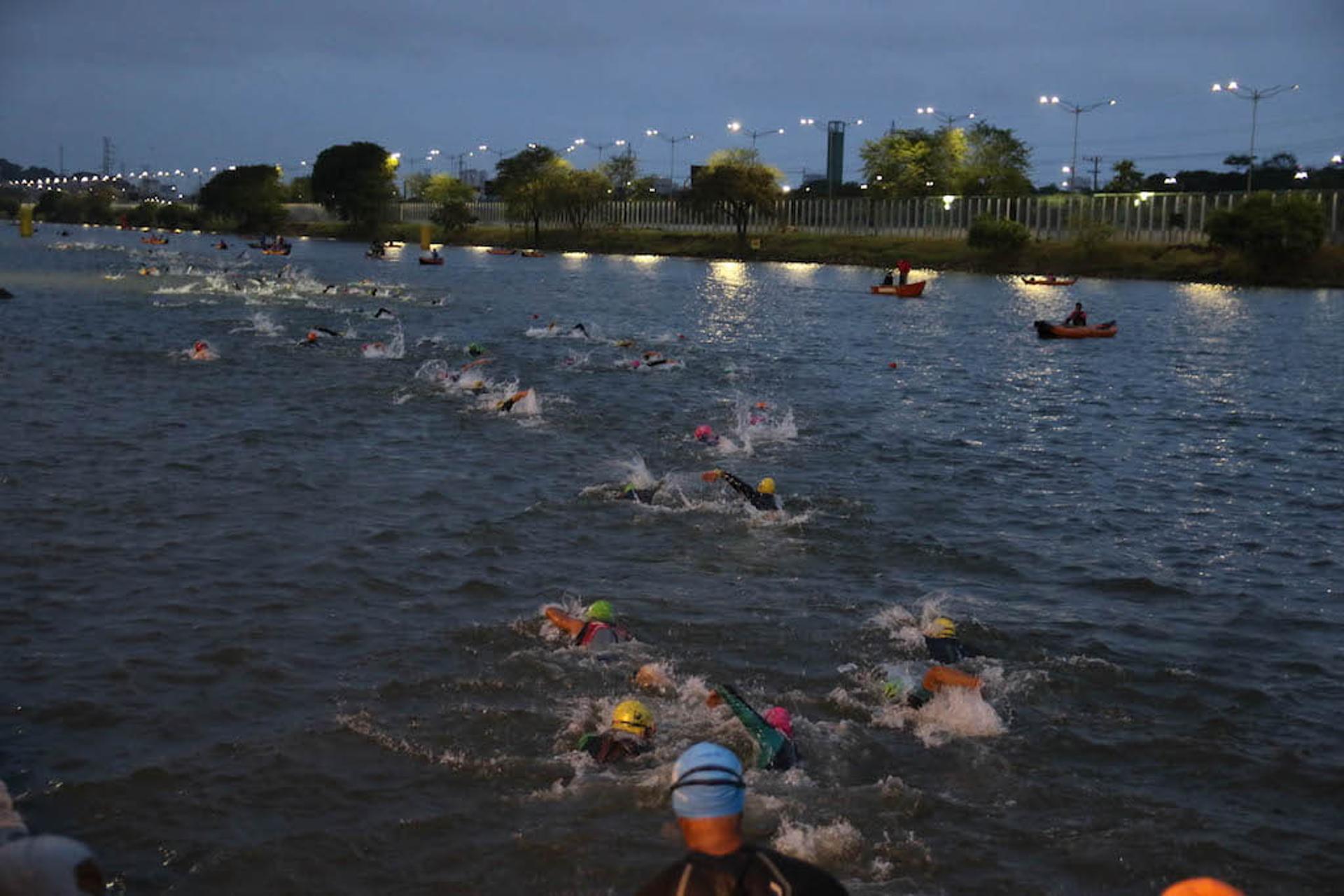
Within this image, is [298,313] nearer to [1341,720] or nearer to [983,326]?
[983,326]

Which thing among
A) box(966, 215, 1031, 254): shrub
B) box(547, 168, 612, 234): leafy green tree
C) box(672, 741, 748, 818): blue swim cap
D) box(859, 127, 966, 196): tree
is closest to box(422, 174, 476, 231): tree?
box(547, 168, 612, 234): leafy green tree

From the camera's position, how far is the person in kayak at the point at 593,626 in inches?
464

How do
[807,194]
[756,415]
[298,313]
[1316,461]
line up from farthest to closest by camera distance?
[807,194], [298,313], [756,415], [1316,461]

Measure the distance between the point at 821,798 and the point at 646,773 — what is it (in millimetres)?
1300

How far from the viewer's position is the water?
8664mm

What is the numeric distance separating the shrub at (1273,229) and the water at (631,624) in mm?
56421

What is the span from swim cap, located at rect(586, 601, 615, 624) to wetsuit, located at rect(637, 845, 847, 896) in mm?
7691

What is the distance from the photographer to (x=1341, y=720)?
1099 cm

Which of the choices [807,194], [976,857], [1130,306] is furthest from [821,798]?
[807,194]

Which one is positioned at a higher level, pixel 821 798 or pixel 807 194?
pixel 807 194

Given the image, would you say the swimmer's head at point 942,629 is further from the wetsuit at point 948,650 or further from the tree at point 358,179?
the tree at point 358,179

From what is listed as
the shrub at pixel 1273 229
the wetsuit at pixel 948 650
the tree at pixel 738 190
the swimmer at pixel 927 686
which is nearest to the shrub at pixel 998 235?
the shrub at pixel 1273 229

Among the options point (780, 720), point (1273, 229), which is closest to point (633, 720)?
point (780, 720)

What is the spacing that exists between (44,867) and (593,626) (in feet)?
23.2
